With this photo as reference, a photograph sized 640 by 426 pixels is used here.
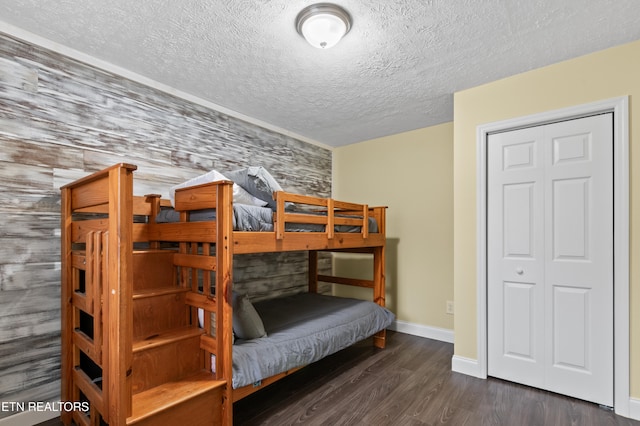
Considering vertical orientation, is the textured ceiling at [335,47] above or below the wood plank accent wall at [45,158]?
above

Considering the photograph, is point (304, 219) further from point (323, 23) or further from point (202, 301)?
point (323, 23)

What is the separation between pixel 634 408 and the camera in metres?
1.89

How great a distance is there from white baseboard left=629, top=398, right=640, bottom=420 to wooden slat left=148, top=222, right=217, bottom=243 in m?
2.61

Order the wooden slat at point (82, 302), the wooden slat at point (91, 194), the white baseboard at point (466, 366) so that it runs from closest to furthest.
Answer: the wooden slat at point (91, 194) < the wooden slat at point (82, 302) < the white baseboard at point (466, 366)

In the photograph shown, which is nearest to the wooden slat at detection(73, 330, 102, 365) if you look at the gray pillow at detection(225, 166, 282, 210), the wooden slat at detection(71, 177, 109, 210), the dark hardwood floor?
the dark hardwood floor

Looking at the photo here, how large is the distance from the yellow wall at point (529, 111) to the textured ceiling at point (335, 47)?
3.8 inches

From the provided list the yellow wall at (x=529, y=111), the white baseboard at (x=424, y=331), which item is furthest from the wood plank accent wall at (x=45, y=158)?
the white baseboard at (x=424, y=331)

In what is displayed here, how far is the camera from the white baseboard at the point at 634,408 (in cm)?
188

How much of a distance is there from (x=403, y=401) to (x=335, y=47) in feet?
7.59

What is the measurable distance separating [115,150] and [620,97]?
327 centimetres

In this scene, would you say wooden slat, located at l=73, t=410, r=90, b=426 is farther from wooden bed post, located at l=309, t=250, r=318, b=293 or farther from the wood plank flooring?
wooden bed post, located at l=309, t=250, r=318, b=293

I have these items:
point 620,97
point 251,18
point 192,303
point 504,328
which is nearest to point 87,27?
point 251,18

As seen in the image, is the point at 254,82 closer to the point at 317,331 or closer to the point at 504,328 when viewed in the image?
the point at 317,331

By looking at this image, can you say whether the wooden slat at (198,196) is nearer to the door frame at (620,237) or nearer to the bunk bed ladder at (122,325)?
the bunk bed ladder at (122,325)
